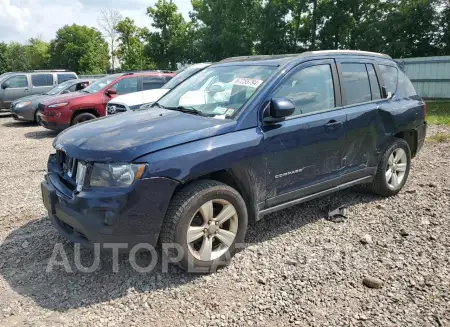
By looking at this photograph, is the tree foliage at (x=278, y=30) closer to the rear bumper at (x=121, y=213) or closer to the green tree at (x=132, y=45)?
the green tree at (x=132, y=45)

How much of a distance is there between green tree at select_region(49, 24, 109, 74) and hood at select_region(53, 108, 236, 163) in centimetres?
4563

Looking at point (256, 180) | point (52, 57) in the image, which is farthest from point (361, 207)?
point (52, 57)

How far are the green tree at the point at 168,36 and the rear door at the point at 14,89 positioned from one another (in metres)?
19.4

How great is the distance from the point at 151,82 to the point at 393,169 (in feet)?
24.8

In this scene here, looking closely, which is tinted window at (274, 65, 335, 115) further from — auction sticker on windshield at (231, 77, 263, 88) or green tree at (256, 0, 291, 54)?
green tree at (256, 0, 291, 54)

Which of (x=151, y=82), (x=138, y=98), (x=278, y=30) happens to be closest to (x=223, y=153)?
(x=138, y=98)

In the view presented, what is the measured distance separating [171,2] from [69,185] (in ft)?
112

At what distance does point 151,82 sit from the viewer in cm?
1099

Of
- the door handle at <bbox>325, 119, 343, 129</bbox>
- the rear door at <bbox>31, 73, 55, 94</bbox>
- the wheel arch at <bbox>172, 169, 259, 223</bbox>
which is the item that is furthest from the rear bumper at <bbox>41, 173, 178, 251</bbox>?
the rear door at <bbox>31, 73, 55, 94</bbox>

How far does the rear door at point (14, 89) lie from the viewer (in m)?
15.6

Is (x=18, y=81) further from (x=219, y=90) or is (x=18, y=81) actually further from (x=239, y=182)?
(x=239, y=182)

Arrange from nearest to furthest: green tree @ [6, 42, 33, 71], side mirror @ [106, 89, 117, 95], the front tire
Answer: the front tire < side mirror @ [106, 89, 117, 95] < green tree @ [6, 42, 33, 71]

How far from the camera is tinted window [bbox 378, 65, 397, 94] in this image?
4961 millimetres

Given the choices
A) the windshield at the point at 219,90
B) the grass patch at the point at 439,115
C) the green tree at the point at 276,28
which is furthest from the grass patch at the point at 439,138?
the green tree at the point at 276,28
